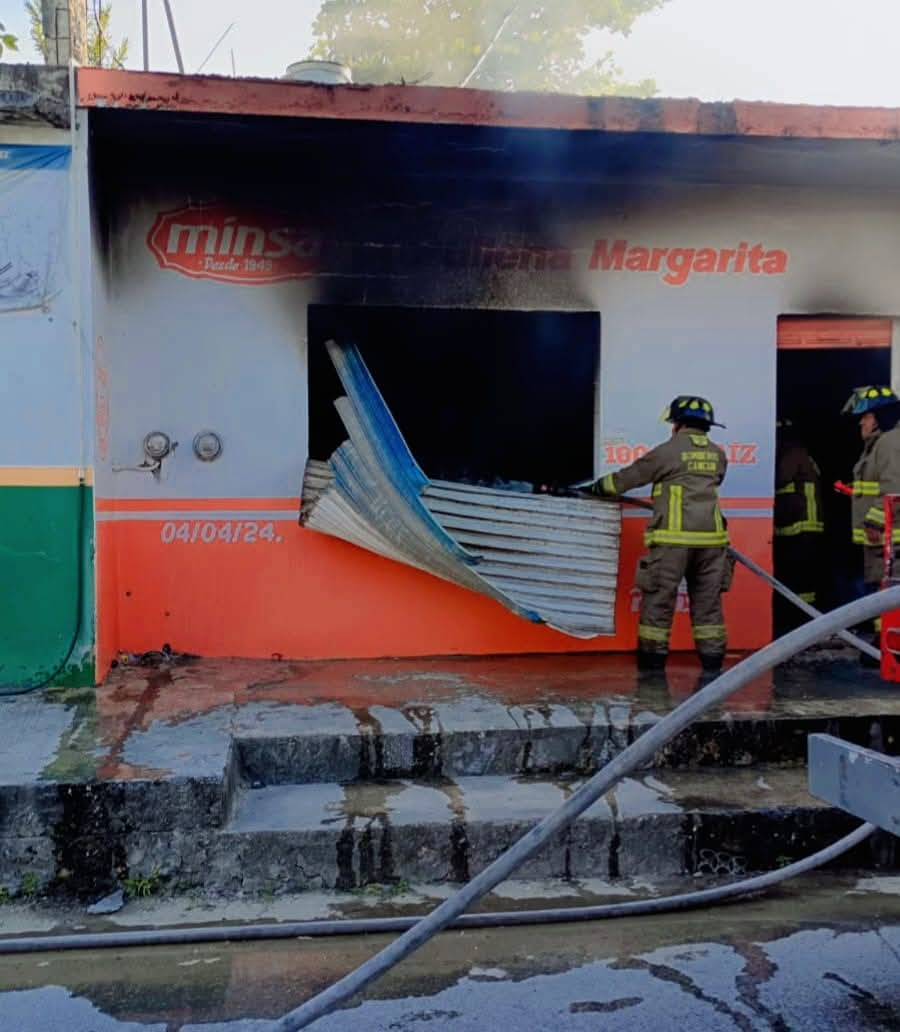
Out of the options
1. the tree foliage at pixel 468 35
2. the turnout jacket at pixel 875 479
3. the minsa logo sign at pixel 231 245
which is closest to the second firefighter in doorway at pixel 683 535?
the turnout jacket at pixel 875 479

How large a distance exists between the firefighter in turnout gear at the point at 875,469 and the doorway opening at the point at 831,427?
4.80 ft

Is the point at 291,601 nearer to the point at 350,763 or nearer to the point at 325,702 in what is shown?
the point at 325,702

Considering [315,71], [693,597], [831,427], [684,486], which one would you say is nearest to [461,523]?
[684,486]

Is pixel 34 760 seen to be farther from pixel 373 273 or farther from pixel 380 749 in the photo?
pixel 373 273

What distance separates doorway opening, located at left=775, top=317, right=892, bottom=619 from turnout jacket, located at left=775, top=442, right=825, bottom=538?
30 cm

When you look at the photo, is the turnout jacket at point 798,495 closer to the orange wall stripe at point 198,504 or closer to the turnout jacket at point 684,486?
the turnout jacket at point 684,486

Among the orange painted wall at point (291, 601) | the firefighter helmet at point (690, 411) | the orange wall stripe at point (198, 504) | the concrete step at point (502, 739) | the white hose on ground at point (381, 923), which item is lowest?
the white hose on ground at point (381, 923)

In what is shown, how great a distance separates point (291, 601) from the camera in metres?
6.56

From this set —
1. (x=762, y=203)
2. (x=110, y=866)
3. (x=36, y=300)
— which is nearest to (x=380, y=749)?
(x=110, y=866)

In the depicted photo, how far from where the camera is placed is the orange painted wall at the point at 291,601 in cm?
640

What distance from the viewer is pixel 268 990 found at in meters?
A: 3.38

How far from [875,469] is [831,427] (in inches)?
125

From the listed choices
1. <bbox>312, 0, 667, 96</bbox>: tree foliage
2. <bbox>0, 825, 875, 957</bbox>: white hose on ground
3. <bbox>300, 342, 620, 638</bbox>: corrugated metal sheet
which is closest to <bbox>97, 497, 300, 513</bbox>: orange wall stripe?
<bbox>300, 342, 620, 638</bbox>: corrugated metal sheet

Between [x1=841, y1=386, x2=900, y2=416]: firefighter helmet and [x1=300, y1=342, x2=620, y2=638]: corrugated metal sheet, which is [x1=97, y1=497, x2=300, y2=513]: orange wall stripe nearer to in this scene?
[x1=300, y1=342, x2=620, y2=638]: corrugated metal sheet
